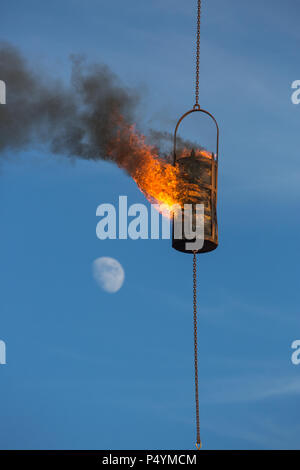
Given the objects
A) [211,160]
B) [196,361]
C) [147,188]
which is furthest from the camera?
[147,188]

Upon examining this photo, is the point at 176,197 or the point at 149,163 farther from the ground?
the point at 149,163

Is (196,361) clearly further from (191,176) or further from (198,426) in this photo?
(191,176)

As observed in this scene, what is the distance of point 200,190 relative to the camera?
13211mm

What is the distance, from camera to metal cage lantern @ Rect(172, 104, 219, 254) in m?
13.1

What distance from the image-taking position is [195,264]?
13117 mm

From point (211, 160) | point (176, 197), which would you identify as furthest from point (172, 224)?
point (211, 160)

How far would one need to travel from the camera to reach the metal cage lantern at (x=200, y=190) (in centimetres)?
1305

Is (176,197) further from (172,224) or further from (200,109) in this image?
(200,109)

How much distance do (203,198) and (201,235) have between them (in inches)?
30.2

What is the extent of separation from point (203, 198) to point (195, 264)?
4.14ft

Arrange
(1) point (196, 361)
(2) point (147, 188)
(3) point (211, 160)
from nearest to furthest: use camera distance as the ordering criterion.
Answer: (1) point (196, 361)
(3) point (211, 160)
(2) point (147, 188)

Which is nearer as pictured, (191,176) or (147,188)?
(191,176)
